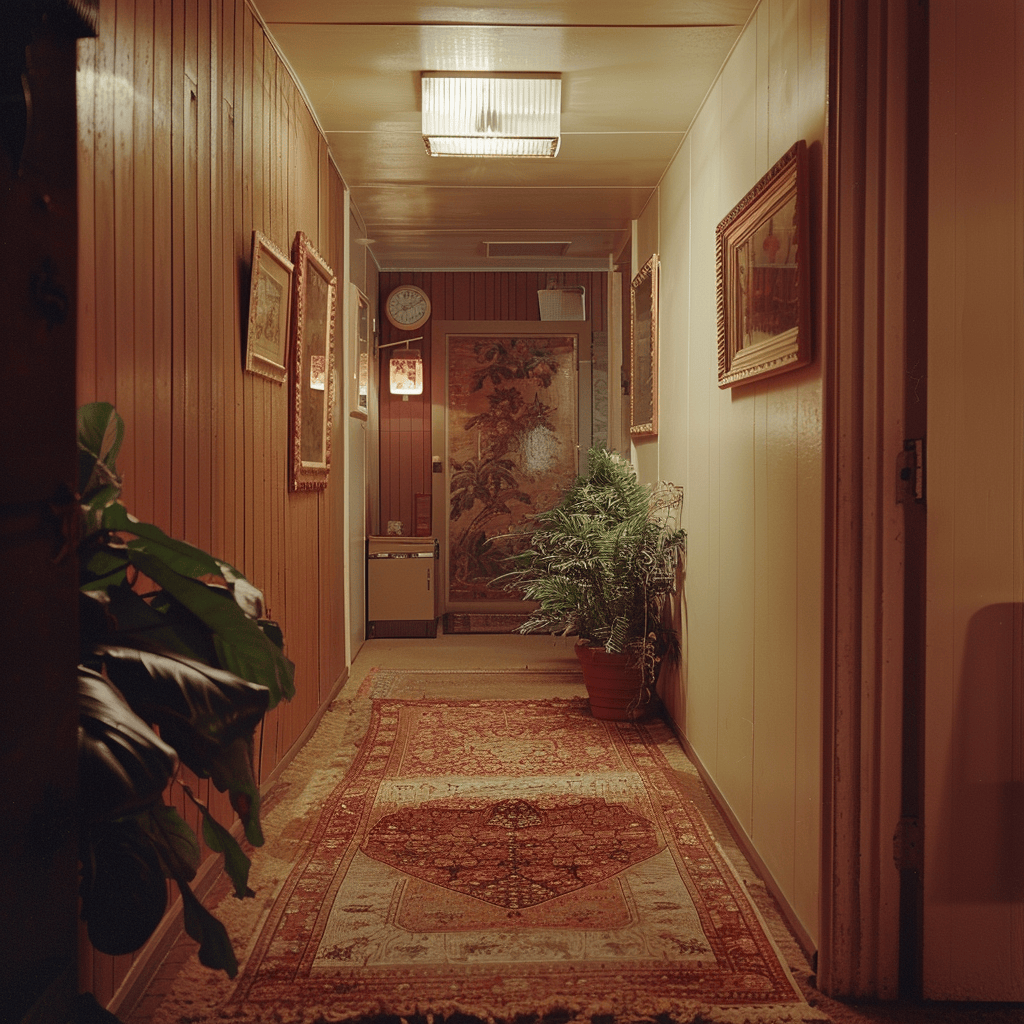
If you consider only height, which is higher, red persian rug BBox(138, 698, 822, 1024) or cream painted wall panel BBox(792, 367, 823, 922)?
cream painted wall panel BBox(792, 367, 823, 922)

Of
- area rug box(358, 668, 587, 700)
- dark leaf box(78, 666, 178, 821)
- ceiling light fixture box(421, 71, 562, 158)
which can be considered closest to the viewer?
dark leaf box(78, 666, 178, 821)

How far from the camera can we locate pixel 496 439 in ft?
23.0

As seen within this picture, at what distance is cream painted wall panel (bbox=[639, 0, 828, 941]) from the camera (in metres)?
2.08

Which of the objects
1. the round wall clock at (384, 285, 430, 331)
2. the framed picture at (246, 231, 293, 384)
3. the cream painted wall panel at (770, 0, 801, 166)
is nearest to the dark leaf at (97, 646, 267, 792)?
the framed picture at (246, 231, 293, 384)

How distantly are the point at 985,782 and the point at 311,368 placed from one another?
2784 mm

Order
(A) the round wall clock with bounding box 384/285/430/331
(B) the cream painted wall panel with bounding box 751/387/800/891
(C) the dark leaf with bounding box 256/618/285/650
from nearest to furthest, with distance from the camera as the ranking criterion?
(C) the dark leaf with bounding box 256/618/285/650, (B) the cream painted wall panel with bounding box 751/387/800/891, (A) the round wall clock with bounding box 384/285/430/331

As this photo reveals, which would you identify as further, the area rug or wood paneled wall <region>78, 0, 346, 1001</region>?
the area rug

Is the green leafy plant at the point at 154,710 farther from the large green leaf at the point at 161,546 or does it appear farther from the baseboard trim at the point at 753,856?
the baseboard trim at the point at 753,856

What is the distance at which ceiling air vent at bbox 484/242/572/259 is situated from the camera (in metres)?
6.05

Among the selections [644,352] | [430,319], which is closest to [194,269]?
[644,352]

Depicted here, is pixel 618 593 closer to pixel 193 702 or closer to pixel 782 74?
pixel 782 74

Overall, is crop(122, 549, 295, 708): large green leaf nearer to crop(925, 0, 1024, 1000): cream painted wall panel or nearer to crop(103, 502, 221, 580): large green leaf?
crop(103, 502, 221, 580): large green leaf

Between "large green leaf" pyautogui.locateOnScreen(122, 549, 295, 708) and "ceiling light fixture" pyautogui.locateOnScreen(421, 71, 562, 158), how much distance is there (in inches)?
107

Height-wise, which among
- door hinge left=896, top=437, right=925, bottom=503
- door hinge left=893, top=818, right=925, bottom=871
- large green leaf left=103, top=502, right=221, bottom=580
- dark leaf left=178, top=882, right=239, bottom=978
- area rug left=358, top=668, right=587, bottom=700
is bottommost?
area rug left=358, top=668, right=587, bottom=700
